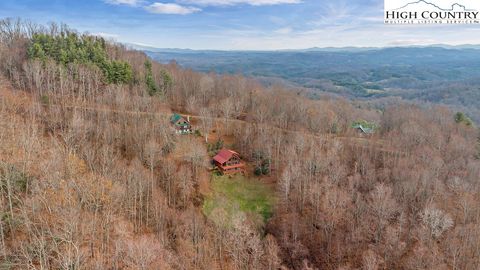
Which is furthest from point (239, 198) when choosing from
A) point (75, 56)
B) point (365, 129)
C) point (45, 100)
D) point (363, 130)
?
point (75, 56)

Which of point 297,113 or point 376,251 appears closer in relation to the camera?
point 376,251

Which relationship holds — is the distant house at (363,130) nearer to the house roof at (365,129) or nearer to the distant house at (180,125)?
the house roof at (365,129)

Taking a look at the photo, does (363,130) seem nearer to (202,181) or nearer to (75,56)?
(202,181)

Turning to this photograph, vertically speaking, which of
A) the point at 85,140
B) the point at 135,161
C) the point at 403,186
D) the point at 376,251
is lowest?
the point at 376,251

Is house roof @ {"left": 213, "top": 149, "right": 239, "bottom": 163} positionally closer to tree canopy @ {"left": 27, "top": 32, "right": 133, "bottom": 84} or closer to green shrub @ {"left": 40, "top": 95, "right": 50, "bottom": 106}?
tree canopy @ {"left": 27, "top": 32, "right": 133, "bottom": 84}

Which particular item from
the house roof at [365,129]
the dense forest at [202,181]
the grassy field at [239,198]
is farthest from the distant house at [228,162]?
the house roof at [365,129]

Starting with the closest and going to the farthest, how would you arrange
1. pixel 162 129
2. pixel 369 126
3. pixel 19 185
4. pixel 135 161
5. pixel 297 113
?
1. pixel 19 185
2. pixel 135 161
3. pixel 162 129
4. pixel 297 113
5. pixel 369 126

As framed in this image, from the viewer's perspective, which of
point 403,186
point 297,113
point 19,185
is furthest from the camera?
point 297,113

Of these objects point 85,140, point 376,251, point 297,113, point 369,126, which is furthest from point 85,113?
point 369,126

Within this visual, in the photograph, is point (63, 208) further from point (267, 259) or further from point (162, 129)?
point (162, 129)
